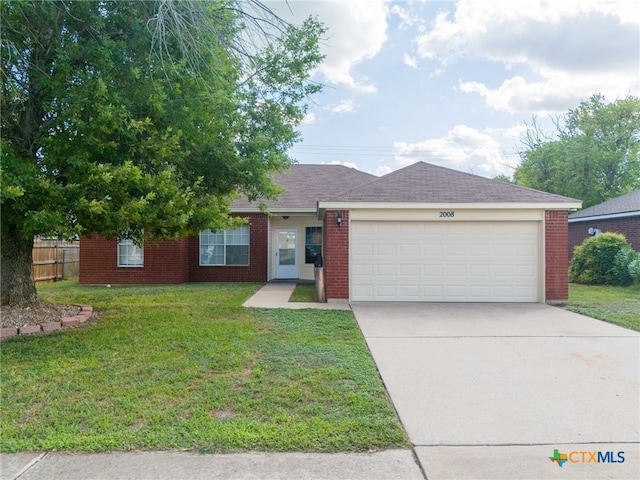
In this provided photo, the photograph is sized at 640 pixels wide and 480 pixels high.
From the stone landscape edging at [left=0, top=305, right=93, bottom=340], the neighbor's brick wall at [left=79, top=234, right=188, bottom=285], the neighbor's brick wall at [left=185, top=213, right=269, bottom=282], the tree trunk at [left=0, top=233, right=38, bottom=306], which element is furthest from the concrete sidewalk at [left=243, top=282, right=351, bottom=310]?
the tree trunk at [left=0, top=233, right=38, bottom=306]

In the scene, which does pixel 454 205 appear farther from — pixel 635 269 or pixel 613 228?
pixel 613 228

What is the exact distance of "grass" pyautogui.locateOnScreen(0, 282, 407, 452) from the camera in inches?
120

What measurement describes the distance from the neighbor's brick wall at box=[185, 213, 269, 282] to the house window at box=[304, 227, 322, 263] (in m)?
1.56

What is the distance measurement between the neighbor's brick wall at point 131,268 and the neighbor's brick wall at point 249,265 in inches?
17.1

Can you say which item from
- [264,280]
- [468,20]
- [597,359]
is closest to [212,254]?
[264,280]

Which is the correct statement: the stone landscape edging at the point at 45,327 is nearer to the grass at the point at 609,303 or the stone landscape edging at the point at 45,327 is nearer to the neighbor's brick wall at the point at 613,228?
the grass at the point at 609,303

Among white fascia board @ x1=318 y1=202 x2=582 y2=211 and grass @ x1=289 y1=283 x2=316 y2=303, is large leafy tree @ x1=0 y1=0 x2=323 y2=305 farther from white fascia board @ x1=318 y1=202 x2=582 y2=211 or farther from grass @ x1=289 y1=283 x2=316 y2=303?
grass @ x1=289 y1=283 x2=316 y2=303

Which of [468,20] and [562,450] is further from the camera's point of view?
[468,20]

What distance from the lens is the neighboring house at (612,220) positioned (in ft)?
52.0

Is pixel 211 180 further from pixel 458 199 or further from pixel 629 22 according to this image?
pixel 629 22

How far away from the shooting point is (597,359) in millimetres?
5176

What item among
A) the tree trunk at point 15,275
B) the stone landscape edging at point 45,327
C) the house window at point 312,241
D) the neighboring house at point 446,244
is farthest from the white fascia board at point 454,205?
the tree trunk at point 15,275

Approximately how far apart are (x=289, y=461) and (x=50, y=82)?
5.78 meters

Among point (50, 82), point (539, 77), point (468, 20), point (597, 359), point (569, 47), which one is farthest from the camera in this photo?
point (539, 77)
